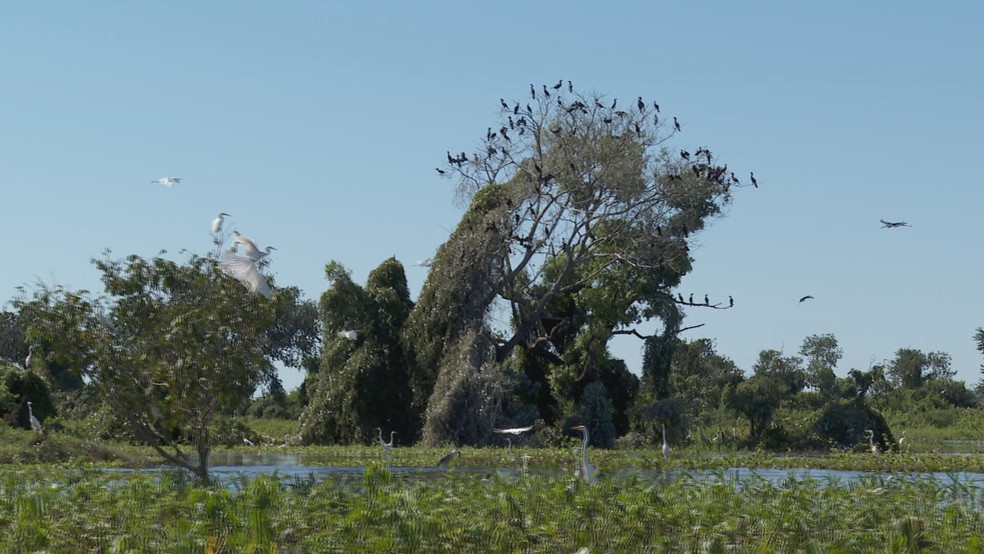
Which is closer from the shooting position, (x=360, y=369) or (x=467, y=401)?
(x=467, y=401)

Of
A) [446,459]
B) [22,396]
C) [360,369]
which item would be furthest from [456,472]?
[22,396]

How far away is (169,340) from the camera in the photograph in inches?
674

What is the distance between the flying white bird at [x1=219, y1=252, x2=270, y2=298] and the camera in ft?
62.2

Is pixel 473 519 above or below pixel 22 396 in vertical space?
below

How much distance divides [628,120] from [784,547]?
76.3 feet

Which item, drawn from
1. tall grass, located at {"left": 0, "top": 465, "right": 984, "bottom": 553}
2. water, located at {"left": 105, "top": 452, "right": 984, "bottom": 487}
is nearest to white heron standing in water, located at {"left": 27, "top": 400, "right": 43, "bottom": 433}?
water, located at {"left": 105, "top": 452, "right": 984, "bottom": 487}

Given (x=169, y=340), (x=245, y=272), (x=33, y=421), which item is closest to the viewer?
(x=169, y=340)

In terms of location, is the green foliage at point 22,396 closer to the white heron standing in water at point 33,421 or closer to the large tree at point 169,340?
the white heron standing in water at point 33,421

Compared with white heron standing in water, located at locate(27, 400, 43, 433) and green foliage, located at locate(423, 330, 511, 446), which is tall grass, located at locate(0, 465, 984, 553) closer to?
white heron standing in water, located at locate(27, 400, 43, 433)

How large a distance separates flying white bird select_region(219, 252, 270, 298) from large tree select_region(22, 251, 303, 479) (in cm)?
71

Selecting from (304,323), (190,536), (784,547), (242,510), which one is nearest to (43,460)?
(242,510)

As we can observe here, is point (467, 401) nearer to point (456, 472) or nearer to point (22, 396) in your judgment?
point (456, 472)

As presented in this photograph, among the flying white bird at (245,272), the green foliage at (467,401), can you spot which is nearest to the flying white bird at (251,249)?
the flying white bird at (245,272)

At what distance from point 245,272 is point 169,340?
13.6 ft
